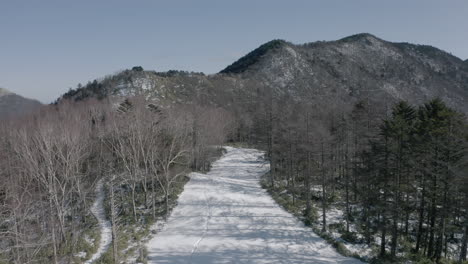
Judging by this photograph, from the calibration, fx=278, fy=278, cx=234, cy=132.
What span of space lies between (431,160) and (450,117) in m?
2.89

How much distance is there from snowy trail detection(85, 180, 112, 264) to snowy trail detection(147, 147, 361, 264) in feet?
11.6

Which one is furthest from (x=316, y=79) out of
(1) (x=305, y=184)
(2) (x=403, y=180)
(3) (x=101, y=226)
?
(3) (x=101, y=226)

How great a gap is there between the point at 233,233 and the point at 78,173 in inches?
549

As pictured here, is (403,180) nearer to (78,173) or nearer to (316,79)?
(78,173)

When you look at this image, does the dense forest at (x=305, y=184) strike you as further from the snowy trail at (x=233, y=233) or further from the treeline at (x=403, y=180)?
the snowy trail at (x=233, y=233)

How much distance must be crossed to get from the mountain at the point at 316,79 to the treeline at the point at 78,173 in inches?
2583

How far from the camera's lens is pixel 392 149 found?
17.6 meters

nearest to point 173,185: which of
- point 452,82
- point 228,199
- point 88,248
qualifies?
point 228,199

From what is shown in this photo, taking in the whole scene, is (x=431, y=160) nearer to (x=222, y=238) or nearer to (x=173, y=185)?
(x=222, y=238)

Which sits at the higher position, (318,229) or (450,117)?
(450,117)

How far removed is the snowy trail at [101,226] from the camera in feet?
63.2

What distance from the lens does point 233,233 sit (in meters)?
21.4

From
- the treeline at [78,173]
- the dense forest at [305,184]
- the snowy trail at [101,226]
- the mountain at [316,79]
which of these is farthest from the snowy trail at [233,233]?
the mountain at [316,79]

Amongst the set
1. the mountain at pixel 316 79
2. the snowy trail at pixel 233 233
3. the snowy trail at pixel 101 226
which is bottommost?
the snowy trail at pixel 101 226
